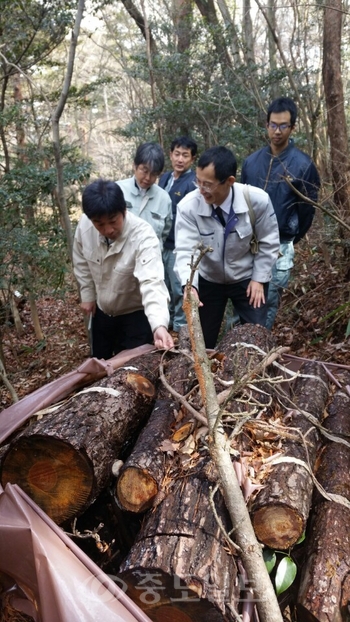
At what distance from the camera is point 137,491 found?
206cm

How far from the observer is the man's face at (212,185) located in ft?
11.0

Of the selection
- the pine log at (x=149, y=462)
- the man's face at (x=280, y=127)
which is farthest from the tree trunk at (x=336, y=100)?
the pine log at (x=149, y=462)

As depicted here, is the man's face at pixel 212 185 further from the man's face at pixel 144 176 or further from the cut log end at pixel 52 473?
the cut log end at pixel 52 473

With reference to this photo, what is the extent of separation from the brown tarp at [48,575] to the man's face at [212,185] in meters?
2.37

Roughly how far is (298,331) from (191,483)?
381 cm

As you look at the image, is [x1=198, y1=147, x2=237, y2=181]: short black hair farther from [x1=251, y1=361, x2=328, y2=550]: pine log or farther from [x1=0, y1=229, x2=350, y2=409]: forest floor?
[x1=251, y1=361, x2=328, y2=550]: pine log

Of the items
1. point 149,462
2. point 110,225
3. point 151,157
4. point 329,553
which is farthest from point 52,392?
point 151,157

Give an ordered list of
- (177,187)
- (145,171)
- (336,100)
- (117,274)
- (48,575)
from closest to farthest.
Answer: (48,575), (117,274), (145,171), (177,187), (336,100)

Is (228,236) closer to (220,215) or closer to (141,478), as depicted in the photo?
(220,215)

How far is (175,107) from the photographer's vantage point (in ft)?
26.0

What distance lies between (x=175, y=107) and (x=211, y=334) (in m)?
5.20

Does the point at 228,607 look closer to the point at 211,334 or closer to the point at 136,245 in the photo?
the point at 136,245

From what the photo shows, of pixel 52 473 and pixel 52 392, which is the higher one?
pixel 52 392

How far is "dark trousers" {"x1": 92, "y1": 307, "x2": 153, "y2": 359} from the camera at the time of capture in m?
3.77
